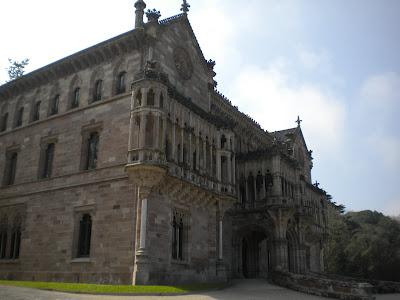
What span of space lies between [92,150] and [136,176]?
6166mm

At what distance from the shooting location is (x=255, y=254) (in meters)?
39.2

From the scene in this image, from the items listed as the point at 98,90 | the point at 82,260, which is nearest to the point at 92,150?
the point at 98,90

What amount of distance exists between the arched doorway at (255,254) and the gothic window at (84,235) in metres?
15.8

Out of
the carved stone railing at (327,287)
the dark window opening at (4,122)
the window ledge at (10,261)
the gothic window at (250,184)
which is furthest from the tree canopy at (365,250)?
the dark window opening at (4,122)

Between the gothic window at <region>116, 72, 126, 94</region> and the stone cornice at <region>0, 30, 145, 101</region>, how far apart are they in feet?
5.29

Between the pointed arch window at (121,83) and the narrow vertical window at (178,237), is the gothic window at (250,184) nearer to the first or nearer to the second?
the narrow vertical window at (178,237)

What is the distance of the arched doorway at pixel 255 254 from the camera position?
38469 mm

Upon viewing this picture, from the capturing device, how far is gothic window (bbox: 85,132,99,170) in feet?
95.9

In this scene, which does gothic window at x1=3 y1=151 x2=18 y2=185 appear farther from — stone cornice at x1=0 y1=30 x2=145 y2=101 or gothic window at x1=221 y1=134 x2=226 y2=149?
gothic window at x1=221 y1=134 x2=226 y2=149

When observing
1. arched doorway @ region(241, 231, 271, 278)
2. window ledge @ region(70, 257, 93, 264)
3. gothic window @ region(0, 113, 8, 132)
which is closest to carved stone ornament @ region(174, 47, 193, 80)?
window ledge @ region(70, 257, 93, 264)

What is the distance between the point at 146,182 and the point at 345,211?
57629mm

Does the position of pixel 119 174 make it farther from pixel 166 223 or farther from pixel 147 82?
pixel 147 82

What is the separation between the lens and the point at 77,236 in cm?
2786

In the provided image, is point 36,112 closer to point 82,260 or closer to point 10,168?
point 10,168
